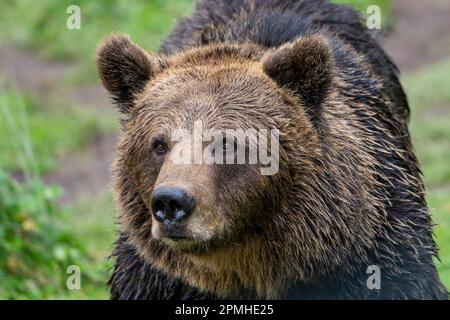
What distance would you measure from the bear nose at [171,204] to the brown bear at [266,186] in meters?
0.02

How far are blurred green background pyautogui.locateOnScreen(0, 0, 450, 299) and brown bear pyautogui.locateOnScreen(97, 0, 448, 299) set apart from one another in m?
1.31

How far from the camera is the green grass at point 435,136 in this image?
9.47 m

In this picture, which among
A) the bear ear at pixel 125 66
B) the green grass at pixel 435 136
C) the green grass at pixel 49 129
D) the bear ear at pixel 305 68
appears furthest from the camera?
the green grass at pixel 49 129

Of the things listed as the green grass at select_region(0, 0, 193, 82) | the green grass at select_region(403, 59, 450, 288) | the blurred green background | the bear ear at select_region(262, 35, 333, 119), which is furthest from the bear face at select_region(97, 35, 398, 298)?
the green grass at select_region(0, 0, 193, 82)

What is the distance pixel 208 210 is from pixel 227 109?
0.67 m

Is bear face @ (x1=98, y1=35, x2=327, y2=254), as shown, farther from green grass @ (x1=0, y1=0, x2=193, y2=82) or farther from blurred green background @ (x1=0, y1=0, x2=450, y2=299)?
green grass @ (x1=0, y1=0, x2=193, y2=82)

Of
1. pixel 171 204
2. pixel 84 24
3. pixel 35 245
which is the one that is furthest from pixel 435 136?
pixel 171 204

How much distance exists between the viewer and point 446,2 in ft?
67.6

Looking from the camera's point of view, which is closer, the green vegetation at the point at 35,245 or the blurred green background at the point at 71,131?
the green vegetation at the point at 35,245

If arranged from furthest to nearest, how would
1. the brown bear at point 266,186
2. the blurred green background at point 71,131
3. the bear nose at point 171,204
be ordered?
the blurred green background at point 71,131 < the brown bear at point 266,186 < the bear nose at point 171,204

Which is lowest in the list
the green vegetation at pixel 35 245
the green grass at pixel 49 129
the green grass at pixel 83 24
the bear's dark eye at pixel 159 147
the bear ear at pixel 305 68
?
the green vegetation at pixel 35 245

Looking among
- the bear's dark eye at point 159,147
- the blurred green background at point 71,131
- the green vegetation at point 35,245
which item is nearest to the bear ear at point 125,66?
the bear's dark eye at point 159,147

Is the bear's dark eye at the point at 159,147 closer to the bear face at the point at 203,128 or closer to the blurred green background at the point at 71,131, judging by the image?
the bear face at the point at 203,128

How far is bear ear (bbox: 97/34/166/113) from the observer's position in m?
6.32
